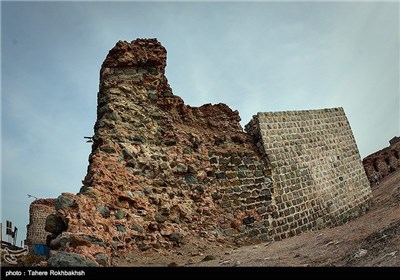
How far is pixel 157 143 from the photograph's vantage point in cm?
717

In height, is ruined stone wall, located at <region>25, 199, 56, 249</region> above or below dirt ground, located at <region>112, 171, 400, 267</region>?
above

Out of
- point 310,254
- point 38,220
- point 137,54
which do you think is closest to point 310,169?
point 310,254

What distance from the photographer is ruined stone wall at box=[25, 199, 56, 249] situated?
48.7 ft

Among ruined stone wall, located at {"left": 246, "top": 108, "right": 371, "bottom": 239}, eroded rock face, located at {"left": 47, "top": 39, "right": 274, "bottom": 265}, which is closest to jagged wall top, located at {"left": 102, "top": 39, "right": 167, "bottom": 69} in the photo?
eroded rock face, located at {"left": 47, "top": 39, "right": 274, "bottom": 265}

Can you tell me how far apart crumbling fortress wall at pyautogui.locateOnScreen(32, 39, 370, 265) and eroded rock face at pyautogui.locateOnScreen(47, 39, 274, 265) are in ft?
0.07

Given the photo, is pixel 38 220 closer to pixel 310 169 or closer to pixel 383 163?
pixel 310 169

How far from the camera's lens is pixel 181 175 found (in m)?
7.08

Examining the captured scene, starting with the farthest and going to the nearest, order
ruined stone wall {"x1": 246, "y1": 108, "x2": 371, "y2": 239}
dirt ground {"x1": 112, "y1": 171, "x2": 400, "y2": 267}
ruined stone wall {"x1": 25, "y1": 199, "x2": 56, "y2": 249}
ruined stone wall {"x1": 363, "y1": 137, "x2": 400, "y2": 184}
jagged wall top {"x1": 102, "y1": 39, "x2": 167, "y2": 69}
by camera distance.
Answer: ruined stone wall {"x1": 363, "y1": 137, "x2": 400, "y2": 184} < ruined stone wall {"x1": 25, "y1": 199, "x2": 56, "y2": 249} < ruined stone wall {"x1": 246, "y1": 108, "x2": 371, "y2": 239} < jagged wall top {"x1": 102, "y1": 39, "x2": 167, "y2": 69} < dirt ground {"x1": 112, "y1": 171, "x2": 400, "y2": 267}

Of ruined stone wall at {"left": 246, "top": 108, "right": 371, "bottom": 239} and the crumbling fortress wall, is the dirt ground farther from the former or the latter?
ruined stone wall at {"left": 246, "top": 108, "right": 371, "bottom": 239}

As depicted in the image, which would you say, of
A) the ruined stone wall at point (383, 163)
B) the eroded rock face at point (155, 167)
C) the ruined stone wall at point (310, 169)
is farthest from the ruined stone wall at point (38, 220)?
the ruined stone wall at point (383, 163)

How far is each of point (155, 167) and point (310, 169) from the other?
4442 mm
